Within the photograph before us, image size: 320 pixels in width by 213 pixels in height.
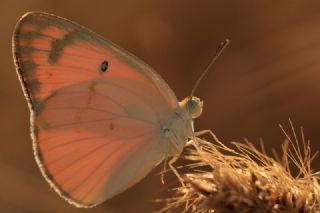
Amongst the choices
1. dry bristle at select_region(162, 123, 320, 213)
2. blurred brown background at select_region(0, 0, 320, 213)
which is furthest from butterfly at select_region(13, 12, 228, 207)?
blurred brown background at select_region(0, 0, 320, 213)

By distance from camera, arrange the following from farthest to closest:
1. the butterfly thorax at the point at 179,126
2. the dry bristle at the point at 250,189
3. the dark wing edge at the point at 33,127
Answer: the butterfly thorax at the point at 179,126 → the dark wing edge at the point at 33,127 → the dry bristle at the point at 250,189

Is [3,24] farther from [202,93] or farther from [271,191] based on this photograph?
[271,191]

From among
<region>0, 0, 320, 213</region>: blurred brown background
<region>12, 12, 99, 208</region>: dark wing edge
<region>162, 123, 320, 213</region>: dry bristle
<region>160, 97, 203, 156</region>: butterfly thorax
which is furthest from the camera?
<region>0, 0, 320, 213</region>: blurred brown background

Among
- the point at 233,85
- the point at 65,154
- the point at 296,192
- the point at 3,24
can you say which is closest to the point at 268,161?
the point at 296,192

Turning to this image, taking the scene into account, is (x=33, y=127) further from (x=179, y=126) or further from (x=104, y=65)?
(x=179, y=126)

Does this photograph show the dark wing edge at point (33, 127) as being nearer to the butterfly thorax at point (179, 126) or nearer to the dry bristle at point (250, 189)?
the butterfly thorax at point (179, 126)

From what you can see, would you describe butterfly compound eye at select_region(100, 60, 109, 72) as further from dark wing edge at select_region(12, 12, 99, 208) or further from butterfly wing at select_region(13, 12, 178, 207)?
dark wing edge at select_region(12, 12, 99, 208)

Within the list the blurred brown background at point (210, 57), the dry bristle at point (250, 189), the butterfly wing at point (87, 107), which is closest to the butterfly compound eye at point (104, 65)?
the butterfly wing at point (87, 107)
